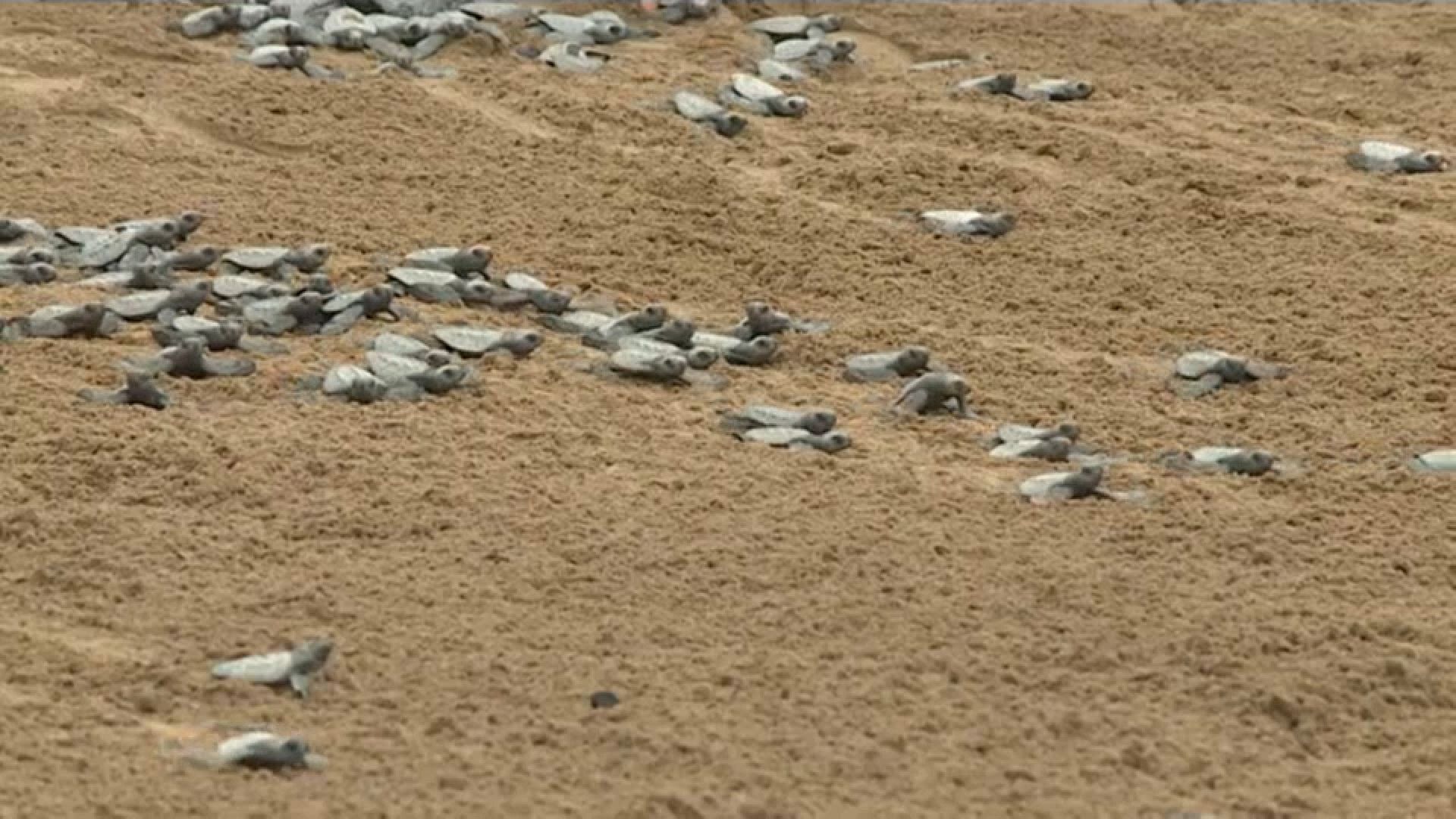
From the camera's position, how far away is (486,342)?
20.8 feet

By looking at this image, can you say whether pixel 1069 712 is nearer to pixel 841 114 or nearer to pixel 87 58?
pixel 841 114

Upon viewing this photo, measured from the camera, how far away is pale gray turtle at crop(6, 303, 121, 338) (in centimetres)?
625

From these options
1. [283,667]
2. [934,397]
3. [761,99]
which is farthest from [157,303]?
[761,99]

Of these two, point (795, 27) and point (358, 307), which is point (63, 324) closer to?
point (358, 307)

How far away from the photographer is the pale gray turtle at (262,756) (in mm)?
4371

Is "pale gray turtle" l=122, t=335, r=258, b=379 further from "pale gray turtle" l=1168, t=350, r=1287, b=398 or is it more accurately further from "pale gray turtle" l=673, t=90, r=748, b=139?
"pale gray turtle" l=673, t=90, r=748, b=139

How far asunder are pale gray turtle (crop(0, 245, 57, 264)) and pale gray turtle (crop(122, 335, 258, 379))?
765 millimetres

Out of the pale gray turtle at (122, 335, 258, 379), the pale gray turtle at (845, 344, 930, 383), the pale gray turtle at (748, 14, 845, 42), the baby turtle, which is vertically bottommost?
the pale gray turtle at (748, 14, 845, 42)

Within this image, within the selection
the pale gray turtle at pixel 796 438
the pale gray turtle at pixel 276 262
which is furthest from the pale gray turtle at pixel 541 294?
the pale gray turtle at pixel 796 438

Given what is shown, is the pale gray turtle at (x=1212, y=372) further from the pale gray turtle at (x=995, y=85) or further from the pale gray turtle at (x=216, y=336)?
the pale gray turtle at (x=995, y=85)

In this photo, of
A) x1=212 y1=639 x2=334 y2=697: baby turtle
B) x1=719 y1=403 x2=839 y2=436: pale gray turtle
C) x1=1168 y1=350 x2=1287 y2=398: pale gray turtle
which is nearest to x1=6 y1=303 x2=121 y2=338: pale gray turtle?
x1=719 y1=403 x2=839 y2=436: pale gray turtle

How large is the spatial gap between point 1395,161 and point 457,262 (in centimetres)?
269

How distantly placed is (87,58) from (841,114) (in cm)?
210

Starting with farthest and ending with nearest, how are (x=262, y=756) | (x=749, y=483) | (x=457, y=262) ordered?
(x=457, y=262) < (x=749, y=483) < (x=262, y=756)
